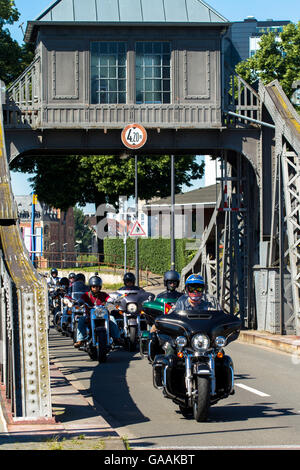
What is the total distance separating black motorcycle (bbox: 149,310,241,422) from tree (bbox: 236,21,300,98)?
2993 centimetres

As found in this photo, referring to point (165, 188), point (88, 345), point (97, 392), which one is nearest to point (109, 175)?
point (165, 188)

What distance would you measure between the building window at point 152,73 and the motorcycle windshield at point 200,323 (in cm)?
1327

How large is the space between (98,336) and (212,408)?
5740 millimetres

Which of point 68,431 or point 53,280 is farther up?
point 53,280

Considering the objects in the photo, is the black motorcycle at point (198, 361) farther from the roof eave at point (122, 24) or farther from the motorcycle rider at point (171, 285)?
the roof eave at point (122, 24)

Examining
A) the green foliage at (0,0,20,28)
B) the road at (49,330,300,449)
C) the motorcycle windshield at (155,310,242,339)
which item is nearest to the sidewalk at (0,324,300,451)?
the road at (49,330,300,449)

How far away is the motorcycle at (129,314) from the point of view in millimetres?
18312

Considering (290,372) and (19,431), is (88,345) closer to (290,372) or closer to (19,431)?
(290,372)

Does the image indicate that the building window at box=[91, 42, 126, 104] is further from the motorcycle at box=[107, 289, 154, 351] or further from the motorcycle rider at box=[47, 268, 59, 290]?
the motorcycle rider at box=[47, 268, 59, 290]

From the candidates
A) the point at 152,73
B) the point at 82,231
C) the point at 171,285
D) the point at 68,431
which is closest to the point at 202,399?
the point at 68,431

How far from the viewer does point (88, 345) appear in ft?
55.6

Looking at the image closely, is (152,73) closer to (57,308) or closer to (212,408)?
(57,308)

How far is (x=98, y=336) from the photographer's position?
16.4m
